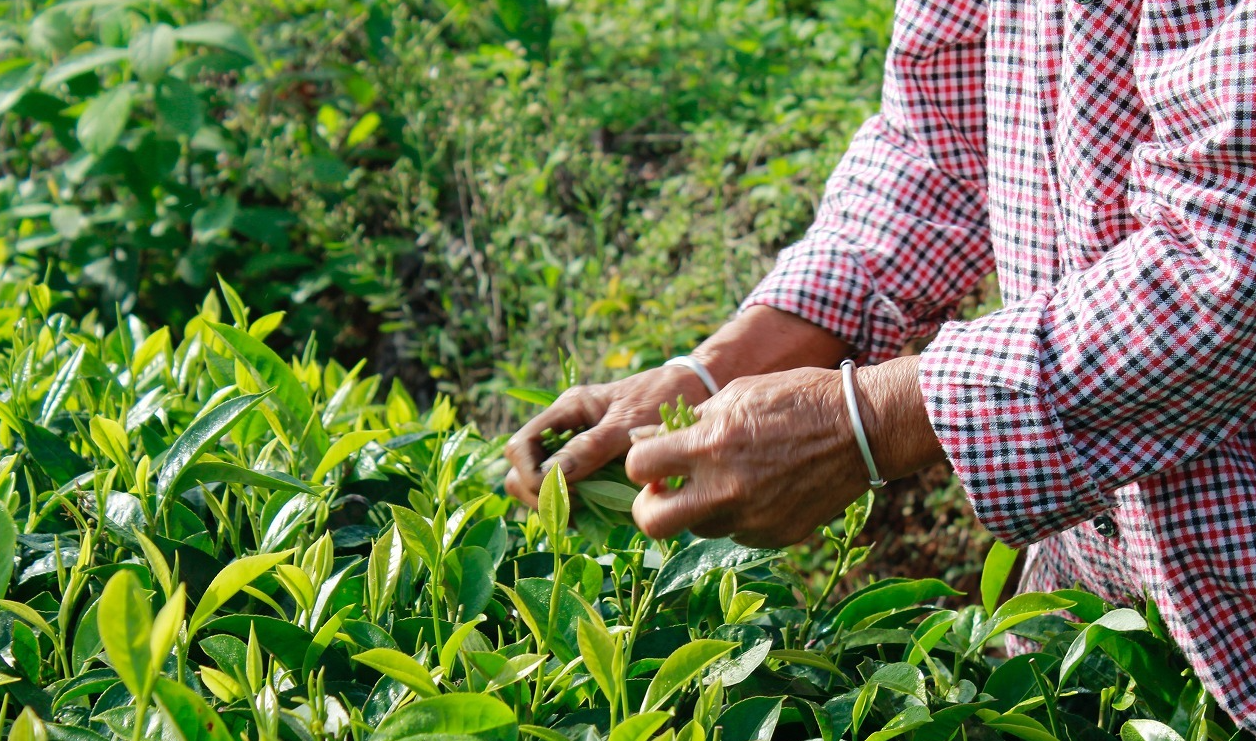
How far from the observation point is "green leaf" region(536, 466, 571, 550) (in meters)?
1.06

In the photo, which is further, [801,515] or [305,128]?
[305,128]

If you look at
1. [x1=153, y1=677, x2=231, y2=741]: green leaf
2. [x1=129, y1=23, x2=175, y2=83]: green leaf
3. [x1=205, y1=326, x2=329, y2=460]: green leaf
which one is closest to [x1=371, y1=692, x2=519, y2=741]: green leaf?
[x1=153, y1=677, x2=231, y2=741]: green leaf

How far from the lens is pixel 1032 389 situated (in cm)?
110

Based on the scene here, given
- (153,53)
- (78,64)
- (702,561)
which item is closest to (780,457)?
(702,561)

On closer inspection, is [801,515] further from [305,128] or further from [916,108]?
[305,128]

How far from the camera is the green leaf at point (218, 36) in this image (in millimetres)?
3090

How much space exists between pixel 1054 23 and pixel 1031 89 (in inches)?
3.9

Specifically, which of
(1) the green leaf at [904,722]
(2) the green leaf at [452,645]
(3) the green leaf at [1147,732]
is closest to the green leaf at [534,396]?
(2) the green leaf at [452,645]

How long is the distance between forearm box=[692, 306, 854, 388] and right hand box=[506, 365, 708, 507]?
0.30 ft

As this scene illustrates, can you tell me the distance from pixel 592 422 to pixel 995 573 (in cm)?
51

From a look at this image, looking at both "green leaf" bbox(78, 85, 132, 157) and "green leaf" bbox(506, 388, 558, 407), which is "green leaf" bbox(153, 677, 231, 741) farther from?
"green leaf" bbox(78, 85, 132, 157)

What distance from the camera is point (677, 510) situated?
1157mm

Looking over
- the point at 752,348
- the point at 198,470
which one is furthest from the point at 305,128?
the point at 198,470

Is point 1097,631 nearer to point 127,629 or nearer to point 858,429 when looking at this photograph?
point 858,429
